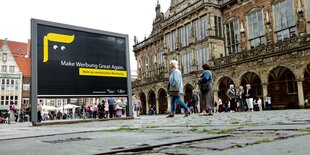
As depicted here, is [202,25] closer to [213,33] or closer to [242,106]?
[213,33]

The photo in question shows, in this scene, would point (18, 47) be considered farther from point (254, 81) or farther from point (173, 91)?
point (173, 91)

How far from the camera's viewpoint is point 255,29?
27500 millimetres

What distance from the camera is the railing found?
21.0 metres

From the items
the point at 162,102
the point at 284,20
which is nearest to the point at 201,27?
the point at 284,20

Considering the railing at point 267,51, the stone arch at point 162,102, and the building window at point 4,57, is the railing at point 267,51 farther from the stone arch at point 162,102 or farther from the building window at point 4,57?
the building window at point 4,57

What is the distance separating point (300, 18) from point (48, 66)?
66.1ft

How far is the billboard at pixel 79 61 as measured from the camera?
11.8 m

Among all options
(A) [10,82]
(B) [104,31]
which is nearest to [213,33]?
(B) [104,31]

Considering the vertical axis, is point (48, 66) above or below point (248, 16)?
below

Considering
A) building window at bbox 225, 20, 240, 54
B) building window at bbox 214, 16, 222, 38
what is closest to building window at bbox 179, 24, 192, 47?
building window at bbox 214, 16, 222, 38

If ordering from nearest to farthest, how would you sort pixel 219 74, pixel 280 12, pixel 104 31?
pixel 104 31
pixel 280 12
pixel 219 74

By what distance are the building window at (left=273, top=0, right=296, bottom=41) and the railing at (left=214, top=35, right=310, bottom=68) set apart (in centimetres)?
279

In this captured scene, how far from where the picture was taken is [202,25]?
99.0 feet

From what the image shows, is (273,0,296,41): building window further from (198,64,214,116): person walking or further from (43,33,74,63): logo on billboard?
(43,33,74,63): logo on billboard
